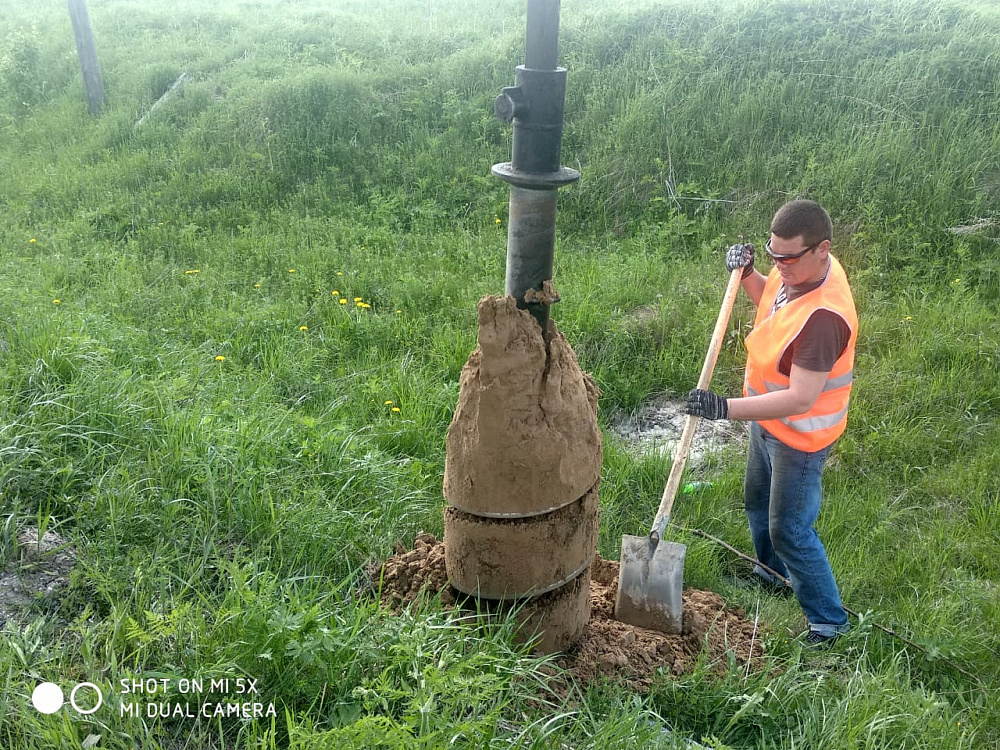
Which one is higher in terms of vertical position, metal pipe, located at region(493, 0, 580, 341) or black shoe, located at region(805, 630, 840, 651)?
metal pipe, located at region(493, 0, 580, 341)

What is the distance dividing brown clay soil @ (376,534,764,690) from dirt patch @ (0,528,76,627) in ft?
3.55

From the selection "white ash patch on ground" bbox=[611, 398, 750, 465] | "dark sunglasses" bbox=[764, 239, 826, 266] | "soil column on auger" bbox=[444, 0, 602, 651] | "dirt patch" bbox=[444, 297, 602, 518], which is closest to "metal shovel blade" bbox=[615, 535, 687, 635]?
"soil column on auger" bbox=[444, 0, 602, 651]

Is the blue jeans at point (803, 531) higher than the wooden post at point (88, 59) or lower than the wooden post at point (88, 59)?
lower

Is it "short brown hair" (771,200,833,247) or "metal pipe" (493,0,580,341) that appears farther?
"short brown hair" (771,200,833,247)

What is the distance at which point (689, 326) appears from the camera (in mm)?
5176

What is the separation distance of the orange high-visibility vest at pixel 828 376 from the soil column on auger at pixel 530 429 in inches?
29.8

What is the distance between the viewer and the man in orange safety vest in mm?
2832

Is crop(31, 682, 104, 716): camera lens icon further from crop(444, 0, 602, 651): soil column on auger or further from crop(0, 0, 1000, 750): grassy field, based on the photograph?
crop(444, 0, 602, 651): soil column on auger

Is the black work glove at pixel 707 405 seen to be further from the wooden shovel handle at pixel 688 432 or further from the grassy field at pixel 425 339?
the grassy field at pixel 425 339

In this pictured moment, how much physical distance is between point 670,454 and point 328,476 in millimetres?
1816

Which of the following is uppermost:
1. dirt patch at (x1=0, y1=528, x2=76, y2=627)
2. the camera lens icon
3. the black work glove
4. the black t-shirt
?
the black t-shirt

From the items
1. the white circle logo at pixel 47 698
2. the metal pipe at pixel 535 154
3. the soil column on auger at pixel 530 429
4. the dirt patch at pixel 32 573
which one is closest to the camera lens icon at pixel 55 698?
the white circle logo at pixel 47 698

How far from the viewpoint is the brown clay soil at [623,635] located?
2801mm

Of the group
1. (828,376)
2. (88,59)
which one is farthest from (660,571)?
(88,59)
